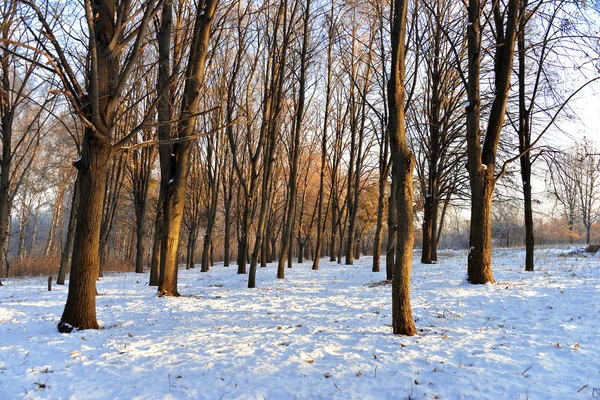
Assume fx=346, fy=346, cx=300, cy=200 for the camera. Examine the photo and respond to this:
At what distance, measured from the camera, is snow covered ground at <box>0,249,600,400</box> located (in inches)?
127

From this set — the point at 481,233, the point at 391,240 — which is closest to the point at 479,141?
the point at 481,233

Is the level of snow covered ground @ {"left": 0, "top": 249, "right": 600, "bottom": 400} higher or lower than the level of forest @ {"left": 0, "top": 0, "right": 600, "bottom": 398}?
lower

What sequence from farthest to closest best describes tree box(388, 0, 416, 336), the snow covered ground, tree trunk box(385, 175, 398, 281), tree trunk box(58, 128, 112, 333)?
1. tree trunk box(385, 175, 398, 281)
2. tree trunk box(58, 128, 112, 333)
3. tree box(388, 0, 416, 336)
4. the snow covered ground

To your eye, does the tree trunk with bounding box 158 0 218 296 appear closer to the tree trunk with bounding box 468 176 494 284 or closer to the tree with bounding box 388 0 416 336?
the tree with bounding box 388 0 416 336

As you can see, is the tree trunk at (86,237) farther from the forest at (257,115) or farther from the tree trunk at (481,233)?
the tree trunk at (481,233)

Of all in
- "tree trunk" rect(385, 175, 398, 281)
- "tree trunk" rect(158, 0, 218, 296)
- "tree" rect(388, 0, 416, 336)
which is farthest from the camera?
"tree trunk" rect(385, 175, 398, 281)

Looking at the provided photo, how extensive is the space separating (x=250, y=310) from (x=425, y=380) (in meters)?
3.88

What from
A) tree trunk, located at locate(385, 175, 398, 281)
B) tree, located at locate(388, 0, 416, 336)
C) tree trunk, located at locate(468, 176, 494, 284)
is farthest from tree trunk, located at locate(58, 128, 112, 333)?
tree trunk, located at locate(468, 176, 494, 284)

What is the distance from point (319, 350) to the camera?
4.20 m

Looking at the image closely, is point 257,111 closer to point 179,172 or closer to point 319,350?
point 179,172

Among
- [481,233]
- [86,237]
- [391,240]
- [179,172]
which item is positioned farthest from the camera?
[391,240]

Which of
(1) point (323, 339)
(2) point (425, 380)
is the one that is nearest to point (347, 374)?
(2) point (425, 380)

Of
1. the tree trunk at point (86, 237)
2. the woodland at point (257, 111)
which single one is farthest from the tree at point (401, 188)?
the tree trunk at point (86, 237)

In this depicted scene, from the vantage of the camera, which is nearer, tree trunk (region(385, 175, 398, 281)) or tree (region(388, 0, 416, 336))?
tree (region(388, 0, 416, 336))
